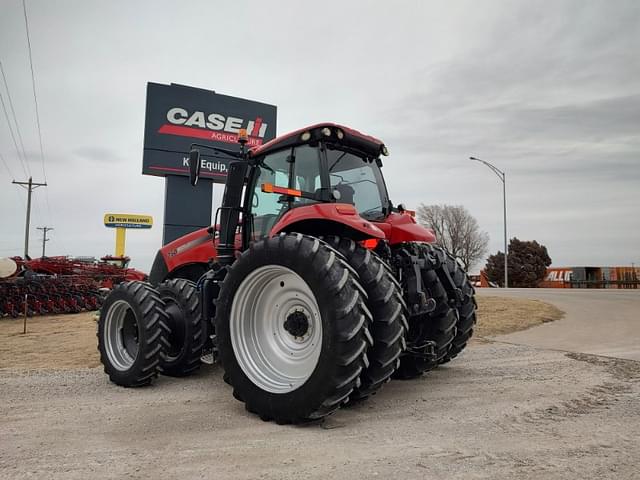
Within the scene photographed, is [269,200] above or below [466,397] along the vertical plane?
above

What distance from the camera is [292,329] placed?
12.8 ft

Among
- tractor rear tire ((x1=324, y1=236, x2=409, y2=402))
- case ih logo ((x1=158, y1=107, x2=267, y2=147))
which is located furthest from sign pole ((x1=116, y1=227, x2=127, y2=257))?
tractor rear tire ((x1=324, y1=236, x2=409, y2=402))

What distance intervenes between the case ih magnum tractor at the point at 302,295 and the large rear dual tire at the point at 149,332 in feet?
0.04

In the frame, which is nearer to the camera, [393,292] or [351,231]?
[393,292]

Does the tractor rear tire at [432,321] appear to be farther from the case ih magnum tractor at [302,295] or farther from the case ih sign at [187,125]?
the case ih sign at [187,125]

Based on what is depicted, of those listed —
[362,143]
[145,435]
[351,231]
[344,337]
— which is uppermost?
[362,143]

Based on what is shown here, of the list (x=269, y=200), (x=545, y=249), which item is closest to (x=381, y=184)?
(x=269, y=200)

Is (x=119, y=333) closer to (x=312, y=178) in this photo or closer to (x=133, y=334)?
(x=133, y=334)

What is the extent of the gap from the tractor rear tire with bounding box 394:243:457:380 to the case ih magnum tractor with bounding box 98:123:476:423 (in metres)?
0.01

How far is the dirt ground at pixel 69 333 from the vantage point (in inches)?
267

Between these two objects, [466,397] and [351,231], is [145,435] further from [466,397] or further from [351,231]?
[466,397]

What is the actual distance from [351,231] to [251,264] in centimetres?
89

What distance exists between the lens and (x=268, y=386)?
12.3 feet

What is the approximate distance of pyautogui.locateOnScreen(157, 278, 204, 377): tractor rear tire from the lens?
4936mm
